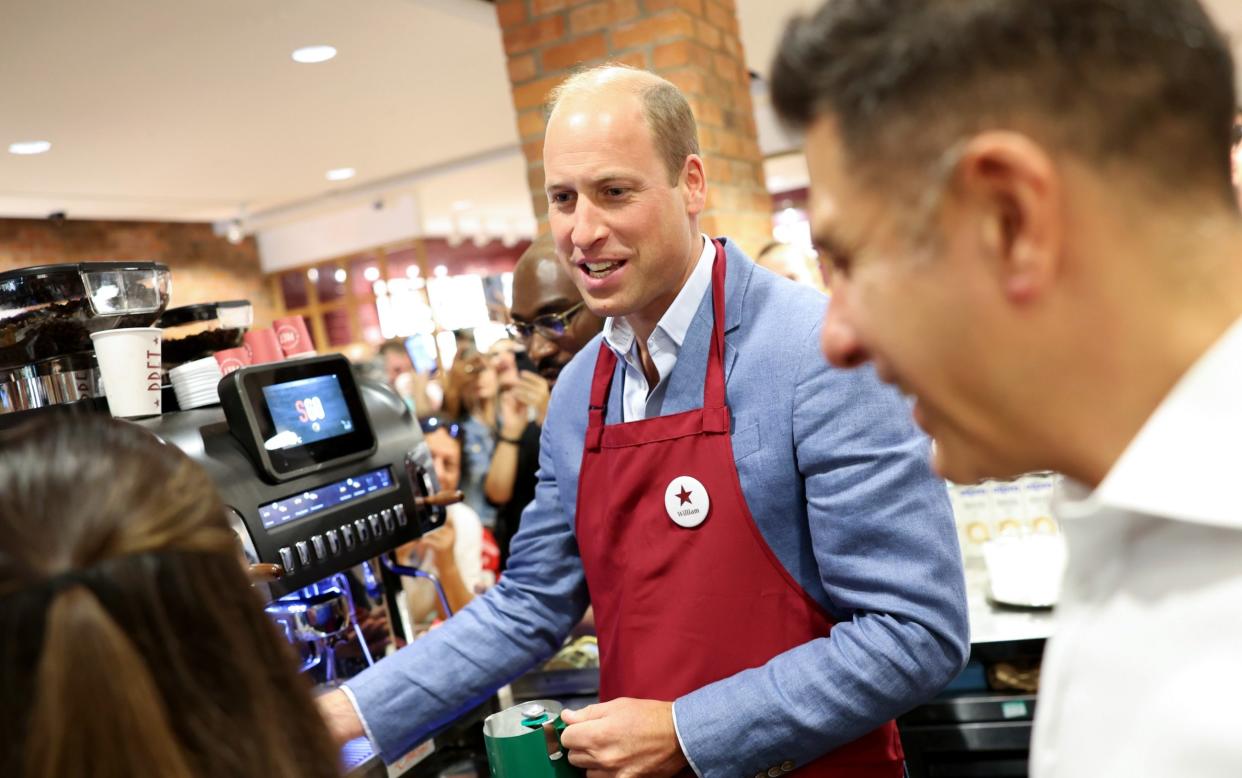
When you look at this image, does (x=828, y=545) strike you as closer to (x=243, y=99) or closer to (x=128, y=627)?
(x=128, y=627)

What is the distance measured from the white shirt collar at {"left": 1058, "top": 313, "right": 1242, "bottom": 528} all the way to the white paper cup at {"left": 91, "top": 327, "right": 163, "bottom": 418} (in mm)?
1293

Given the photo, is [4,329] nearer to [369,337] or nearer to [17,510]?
[17,510]

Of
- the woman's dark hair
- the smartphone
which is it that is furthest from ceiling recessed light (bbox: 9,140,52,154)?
the woman's dark hair

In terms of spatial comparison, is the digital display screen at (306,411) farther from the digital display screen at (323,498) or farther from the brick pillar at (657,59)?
the brick pillar at (657,59)

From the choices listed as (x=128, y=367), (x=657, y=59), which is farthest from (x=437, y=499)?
(x=657, y=59)

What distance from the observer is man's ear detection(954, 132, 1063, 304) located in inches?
22.3

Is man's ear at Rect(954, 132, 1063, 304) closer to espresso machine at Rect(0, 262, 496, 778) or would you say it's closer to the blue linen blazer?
the blue linen blazer

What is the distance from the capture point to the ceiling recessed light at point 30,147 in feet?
22.1

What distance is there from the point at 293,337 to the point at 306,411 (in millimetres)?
372

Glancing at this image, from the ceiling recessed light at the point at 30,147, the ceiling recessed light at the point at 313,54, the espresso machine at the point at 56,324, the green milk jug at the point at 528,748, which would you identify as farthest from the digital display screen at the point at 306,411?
the ceiling recessed light at the point at 30,147

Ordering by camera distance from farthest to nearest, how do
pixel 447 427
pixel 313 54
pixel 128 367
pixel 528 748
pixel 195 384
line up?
pixel 313 54 → pixel 447 427 → pixel 195 384 → pixel 128 367 → pixel 528 748

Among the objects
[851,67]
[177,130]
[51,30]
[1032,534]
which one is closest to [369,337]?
[177,130]

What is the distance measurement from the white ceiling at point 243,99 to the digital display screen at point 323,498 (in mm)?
2525

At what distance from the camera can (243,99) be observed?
21.3ft
